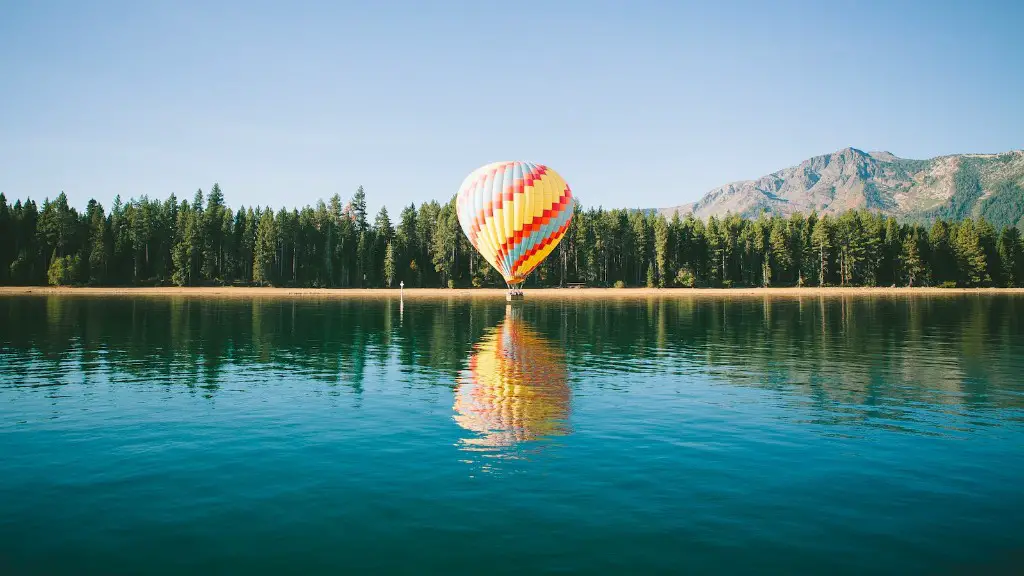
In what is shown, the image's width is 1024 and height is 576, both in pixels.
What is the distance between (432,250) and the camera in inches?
6378

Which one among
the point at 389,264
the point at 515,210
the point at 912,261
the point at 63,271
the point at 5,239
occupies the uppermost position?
the point at 5,239

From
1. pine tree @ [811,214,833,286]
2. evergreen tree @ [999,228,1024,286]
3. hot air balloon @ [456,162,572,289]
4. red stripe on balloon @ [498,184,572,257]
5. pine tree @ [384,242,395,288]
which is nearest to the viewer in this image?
hot air balloon @ [456,162,572,289]

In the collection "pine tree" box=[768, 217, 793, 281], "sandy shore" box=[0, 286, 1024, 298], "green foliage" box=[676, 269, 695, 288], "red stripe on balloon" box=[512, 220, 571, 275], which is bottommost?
"sandy shore" box=[0, 286, 1024, 298]

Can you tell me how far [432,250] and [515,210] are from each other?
92.1m

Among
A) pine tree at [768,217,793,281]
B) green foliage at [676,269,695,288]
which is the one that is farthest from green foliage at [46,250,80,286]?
pine tree at [768,217,793,281]

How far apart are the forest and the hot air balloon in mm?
72781

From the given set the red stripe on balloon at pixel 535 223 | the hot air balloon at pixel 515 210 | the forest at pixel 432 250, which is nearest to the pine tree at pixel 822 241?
the forest at pixel 432 250

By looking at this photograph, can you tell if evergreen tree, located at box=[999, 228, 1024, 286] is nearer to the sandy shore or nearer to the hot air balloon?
the sandy shore

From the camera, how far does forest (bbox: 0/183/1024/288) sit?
148 metres

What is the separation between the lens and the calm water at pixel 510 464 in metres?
10.9

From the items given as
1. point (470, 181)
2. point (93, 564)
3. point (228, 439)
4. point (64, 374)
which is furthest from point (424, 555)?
point (470, 181)

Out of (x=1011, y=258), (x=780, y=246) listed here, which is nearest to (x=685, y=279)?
(x=780, y=246)

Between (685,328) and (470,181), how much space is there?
33.1m

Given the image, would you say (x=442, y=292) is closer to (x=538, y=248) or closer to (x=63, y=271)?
(x=538, y=248)
